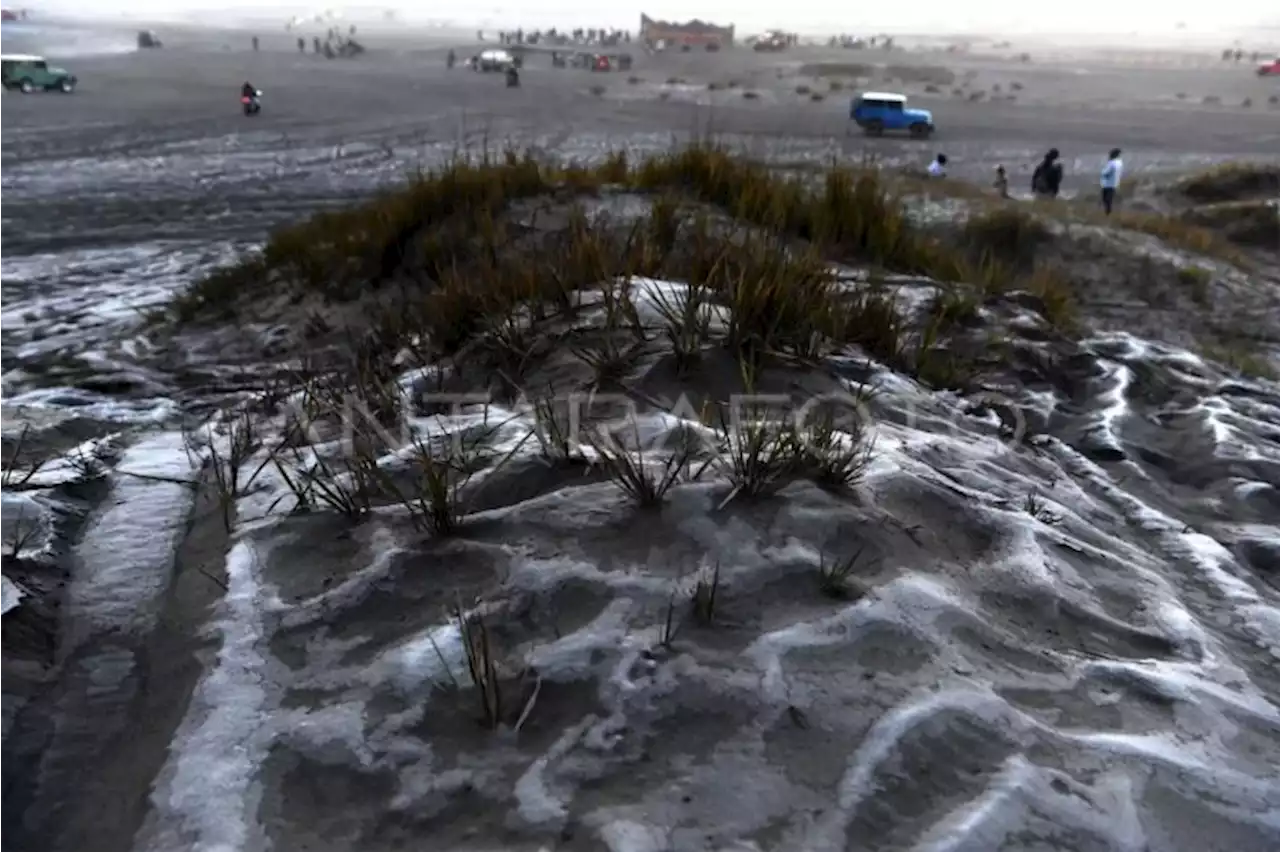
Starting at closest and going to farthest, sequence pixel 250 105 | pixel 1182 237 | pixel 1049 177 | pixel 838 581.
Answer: pixel 838 581, pixel 1182 237, pixel 1049 177, pixel 250 105

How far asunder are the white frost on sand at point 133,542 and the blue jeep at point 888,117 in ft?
100

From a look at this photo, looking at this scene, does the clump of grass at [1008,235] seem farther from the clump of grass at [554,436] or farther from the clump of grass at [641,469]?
the clump of grass at [641,469]

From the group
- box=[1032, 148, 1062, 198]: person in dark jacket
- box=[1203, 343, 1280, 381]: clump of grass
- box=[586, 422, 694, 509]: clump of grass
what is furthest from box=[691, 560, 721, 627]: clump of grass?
box=[1032, 148, 1062, 198]: person in dark jacket

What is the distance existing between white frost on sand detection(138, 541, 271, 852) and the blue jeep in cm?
3149

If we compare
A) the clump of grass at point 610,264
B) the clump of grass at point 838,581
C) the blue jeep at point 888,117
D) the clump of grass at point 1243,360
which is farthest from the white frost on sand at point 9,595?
the blue jeep at point 888,117

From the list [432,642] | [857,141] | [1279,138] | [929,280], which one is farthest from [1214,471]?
[1279,138]

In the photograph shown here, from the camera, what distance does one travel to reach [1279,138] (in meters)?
33.2

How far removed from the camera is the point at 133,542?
3.11m

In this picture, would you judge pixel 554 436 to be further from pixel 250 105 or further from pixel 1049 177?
pixel 250 105

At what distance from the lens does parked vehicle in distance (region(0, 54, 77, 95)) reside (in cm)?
2817

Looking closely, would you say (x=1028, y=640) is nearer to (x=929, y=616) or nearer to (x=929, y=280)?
→ (x=929, y=616)

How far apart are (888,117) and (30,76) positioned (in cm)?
2445

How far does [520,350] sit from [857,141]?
27.7 m

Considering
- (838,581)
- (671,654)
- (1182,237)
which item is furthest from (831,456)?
(1182,237)
